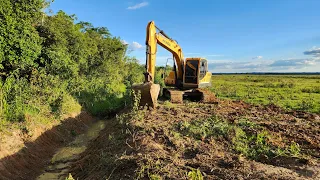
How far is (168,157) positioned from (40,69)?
9.59 m

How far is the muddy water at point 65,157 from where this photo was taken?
25.5 feet

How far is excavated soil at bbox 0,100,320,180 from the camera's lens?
509 centimetres

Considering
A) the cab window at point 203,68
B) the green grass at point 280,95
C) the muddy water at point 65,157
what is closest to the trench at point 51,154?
the muddy water at point 65,157

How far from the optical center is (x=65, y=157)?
9.15 meters

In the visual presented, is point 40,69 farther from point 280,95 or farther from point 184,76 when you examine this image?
point 280,95

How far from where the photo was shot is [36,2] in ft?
39.6

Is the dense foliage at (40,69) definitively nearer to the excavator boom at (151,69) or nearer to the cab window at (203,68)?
the excavator boom at (151,69)

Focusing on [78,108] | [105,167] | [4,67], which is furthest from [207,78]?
[105,167]

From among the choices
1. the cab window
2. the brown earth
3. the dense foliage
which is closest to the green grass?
the cab window

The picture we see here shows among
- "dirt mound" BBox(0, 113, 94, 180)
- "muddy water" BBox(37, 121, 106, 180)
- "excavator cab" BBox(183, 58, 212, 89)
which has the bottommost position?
"muddy water" BBox(37, 121, 106, 180)

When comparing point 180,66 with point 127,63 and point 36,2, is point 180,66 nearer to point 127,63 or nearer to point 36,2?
point 36,2

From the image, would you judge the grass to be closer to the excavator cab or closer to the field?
the field

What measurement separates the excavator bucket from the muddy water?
9.07 feet

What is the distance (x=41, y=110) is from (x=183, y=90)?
8.48 metres
